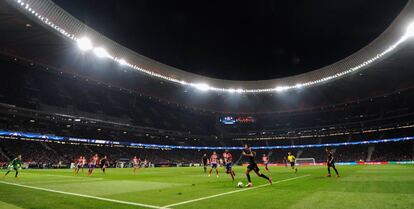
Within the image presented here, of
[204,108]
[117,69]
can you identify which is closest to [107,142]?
[117,69]

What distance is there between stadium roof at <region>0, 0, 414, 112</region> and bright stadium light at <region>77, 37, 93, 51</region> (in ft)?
0.57

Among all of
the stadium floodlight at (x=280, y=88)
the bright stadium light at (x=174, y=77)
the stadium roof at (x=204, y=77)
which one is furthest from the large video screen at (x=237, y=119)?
the stadium floodlight at (x=280, y=88)

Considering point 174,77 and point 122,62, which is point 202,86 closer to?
point 174,77

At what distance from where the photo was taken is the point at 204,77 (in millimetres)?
73312

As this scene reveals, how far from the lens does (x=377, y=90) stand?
6644cm

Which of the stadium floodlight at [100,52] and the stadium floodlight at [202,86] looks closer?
the stadium floodlight at [100,52]

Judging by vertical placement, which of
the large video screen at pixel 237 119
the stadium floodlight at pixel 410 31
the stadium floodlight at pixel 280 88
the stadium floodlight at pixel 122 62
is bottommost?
the large video screen at pixel 237 119

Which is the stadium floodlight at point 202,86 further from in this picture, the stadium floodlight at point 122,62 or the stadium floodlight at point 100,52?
the stadium floodlight at point 100,52

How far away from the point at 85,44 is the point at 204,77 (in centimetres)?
3381

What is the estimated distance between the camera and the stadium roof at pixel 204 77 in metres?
39.8

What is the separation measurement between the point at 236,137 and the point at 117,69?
47.0 meters

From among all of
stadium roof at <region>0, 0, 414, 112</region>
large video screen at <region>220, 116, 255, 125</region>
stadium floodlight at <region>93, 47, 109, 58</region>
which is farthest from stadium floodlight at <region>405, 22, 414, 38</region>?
large video screen at <region>220, 116, 255, 125</region>

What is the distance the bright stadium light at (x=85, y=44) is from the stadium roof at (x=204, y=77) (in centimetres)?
17

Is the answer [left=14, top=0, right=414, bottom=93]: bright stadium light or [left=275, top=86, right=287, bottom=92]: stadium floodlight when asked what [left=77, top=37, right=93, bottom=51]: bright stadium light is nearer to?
[left=14, top=0, right=414, bottom=93]: bright stadium light
